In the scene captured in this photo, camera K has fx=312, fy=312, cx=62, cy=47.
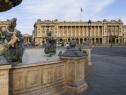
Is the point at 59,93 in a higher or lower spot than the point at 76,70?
lower

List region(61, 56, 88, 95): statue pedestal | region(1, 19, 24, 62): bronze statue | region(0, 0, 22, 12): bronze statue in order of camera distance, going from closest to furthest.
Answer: region(0, 0, 22, 12): bronze statue, region(1, 19, 24, 62): bronze statue, region(61, 56, 88, 95): statue pedestal

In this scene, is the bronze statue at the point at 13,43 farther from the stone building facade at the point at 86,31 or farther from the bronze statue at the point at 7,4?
the stone building facade at the point at 86,31

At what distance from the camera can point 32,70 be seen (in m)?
8.49

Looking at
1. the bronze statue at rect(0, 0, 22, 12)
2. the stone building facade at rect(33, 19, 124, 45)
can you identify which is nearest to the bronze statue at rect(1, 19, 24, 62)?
the bronze statue at rect(0, 0, 22, 12)

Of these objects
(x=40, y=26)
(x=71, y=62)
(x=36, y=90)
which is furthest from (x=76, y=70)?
(x=40, y=26)

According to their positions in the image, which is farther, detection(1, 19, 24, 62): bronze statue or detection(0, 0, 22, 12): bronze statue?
detection(1, 19, 24, 62): bronze statue

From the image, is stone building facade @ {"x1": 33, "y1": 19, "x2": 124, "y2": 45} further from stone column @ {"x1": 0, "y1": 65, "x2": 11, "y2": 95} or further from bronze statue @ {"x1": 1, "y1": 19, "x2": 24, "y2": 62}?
stone column @ {"x1": 0, "y1": 65, "x2": 11, "y2": 95}

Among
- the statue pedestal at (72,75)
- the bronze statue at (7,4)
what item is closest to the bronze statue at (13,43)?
the statue pedestal at (72,75)

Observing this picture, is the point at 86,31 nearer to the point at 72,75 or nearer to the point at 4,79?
the point at 72,75

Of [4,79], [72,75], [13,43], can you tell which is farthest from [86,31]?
[4,79]

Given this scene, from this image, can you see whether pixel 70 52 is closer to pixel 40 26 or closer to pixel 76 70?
pixel 76 70

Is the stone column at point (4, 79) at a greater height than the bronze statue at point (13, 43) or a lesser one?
lesser

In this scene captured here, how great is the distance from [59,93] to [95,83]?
3179mm

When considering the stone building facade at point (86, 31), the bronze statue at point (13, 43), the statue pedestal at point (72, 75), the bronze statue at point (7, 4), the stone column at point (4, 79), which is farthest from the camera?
the stone building facade at point (86, 31)
